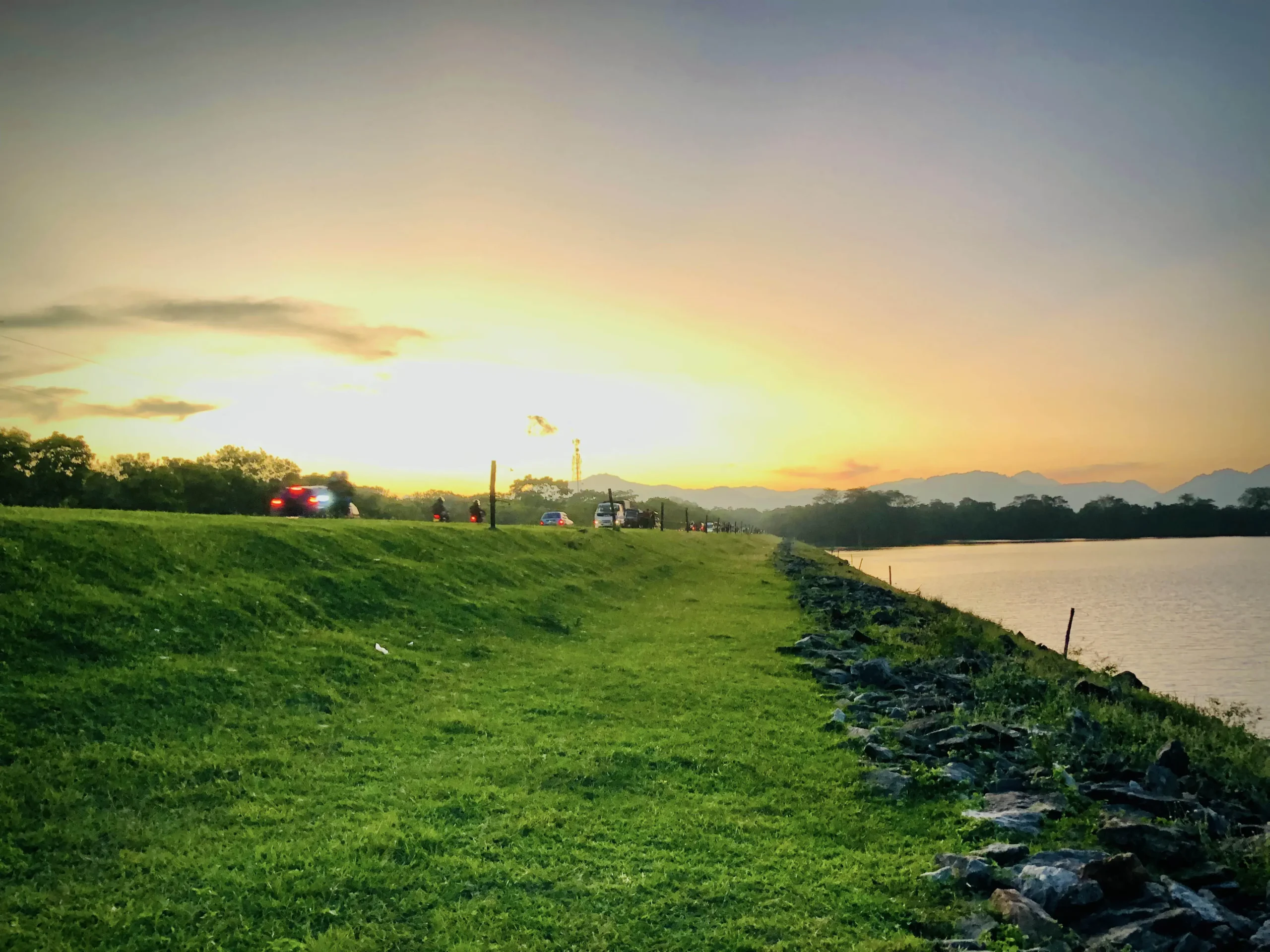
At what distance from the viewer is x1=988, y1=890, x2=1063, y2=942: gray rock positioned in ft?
24.6

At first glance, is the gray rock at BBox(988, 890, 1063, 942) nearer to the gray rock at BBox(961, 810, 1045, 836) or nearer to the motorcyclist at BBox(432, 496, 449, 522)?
the gray rock at BBox(961, 810, 1045, 836)

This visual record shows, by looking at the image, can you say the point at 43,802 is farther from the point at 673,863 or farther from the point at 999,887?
the point at 999,887

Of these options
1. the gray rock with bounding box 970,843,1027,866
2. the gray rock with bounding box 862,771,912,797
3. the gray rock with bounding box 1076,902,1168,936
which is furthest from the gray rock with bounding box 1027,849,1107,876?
the gray rock with bounding box 862,771,912,797

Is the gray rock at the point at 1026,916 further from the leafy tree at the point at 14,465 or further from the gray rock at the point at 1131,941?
the leafy tree at the point at 14,465

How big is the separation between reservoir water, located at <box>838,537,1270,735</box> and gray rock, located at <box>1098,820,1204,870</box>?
2045cm

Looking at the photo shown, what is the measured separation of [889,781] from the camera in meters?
11.9

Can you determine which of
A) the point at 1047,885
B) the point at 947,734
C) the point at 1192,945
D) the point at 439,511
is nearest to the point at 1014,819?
the point at 1047,885

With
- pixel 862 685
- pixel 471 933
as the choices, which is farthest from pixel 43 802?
pixel 862 685

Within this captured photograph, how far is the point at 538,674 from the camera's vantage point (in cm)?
1889

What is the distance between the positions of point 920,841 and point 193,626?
14435 mm

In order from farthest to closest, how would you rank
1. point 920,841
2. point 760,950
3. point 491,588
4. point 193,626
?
point 491,588, point 193,626, point 920,841, point 760,950

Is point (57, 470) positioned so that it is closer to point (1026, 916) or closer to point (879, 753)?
point (879, 753)

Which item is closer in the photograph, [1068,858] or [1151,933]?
[1151,933]

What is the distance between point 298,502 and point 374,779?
38.1 meters
